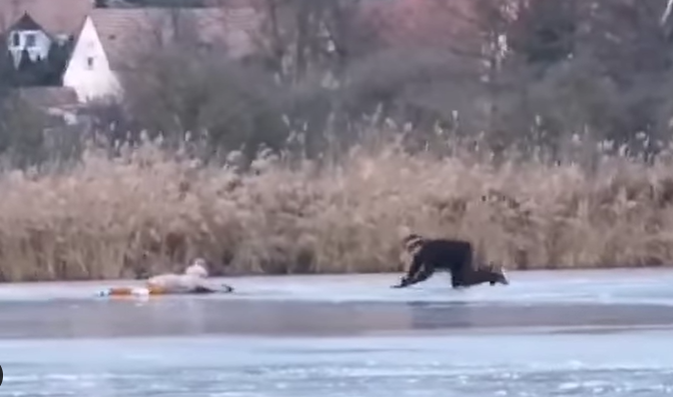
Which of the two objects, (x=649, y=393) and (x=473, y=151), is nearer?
(x=649, y=393)

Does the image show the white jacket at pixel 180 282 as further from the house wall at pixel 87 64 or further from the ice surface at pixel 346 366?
the house wall at pixel 87 64

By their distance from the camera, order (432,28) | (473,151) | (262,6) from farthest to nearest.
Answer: (432,28), (262,6), (473,151)

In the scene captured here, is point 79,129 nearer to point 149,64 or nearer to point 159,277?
point 149,64

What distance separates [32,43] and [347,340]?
2574 inches

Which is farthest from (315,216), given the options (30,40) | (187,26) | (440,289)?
(30,40)

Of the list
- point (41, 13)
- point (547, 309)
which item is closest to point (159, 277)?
point (547, 309)

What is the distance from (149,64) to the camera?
37.1 m

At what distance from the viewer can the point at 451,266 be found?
56.9ft

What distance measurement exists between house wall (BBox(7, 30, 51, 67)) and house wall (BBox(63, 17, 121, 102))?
42.3 inches

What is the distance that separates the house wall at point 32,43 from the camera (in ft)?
225

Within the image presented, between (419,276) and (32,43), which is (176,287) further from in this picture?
(32,43)

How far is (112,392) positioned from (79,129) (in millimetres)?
24147

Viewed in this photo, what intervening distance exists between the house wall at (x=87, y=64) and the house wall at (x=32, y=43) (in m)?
1.07

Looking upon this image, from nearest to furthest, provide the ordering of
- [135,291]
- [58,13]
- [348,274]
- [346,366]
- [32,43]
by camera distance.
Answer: [346,366]
[135,291]
[348,274]
[32,43]
[58,13]
